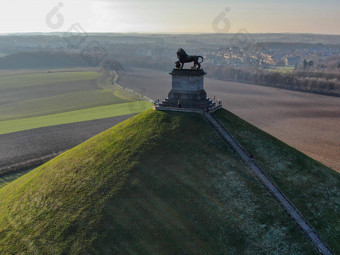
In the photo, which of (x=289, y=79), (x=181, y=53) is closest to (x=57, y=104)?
(x=181, y=53)

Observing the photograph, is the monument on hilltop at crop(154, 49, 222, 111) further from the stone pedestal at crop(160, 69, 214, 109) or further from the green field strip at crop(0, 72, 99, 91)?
the green field strip at crop(0, 72, 99, 91)

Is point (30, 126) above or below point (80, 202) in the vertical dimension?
below

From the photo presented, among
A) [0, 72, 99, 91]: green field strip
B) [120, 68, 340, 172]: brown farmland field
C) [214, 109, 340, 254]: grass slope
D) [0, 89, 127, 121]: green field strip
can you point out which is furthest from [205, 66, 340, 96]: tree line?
[214, 109, 340, 254]: grass slope

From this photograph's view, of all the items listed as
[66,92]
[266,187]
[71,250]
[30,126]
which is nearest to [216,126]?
[266,187]

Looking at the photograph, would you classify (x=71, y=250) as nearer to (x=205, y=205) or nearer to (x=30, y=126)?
(x=205, y=205)

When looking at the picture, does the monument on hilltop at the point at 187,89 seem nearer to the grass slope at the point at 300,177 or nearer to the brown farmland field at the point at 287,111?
the grass slope at the point at 300,177

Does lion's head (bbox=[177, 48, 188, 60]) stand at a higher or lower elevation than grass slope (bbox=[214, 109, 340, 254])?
higher

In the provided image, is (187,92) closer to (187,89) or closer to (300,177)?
(187,89)

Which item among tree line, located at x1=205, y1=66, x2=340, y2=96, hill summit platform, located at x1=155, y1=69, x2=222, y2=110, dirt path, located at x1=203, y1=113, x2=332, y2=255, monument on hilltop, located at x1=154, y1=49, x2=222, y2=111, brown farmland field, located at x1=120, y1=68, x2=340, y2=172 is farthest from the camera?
tree line, located at x1=205, y1=66, x2=340, y2=96
